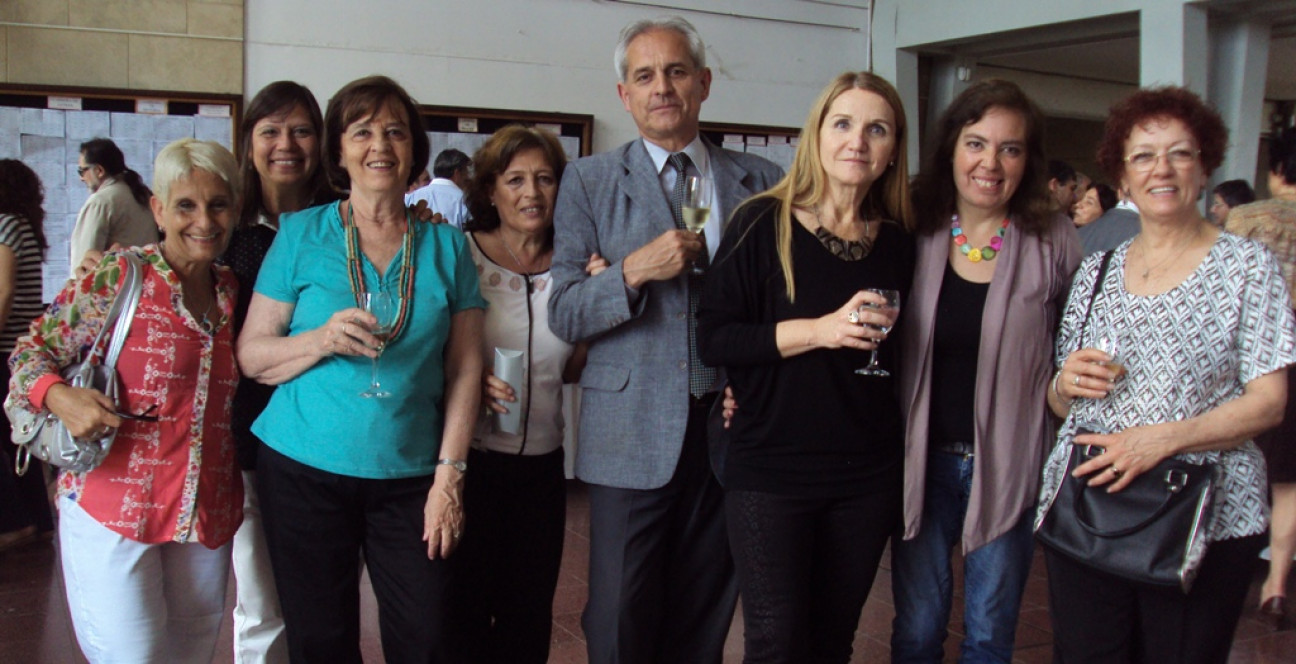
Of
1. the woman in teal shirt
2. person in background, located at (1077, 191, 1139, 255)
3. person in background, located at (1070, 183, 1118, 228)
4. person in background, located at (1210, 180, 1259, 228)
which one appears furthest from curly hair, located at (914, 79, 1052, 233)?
person in background, located at (1070, 183, 1118, 228)

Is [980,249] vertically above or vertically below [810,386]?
above

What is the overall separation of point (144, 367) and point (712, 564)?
1.46 metres

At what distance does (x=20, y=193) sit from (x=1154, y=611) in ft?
16.5

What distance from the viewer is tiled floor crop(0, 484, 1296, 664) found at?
152 inches

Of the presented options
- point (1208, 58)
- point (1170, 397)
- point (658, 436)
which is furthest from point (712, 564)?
point (1208, 58)

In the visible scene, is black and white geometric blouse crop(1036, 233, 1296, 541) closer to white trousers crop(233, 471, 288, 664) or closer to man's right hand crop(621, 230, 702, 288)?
man's right hand crop(621, 230, 702, 288)

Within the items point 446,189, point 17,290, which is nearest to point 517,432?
point 446,189

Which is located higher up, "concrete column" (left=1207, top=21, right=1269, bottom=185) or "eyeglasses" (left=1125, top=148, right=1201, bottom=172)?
"concrete column" (left=1207, top=21, right=1269, bottom=185)

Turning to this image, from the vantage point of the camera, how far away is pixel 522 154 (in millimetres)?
2869

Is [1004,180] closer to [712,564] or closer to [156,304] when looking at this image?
[712,564]

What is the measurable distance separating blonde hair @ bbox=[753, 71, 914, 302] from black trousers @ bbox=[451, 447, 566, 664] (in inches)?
34.5

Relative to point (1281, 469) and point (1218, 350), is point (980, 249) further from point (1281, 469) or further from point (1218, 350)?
point (1281, 469)

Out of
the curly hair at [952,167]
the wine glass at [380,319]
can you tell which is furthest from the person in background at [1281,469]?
the wine glass at [380,319]

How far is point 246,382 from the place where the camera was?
2.67 meters
